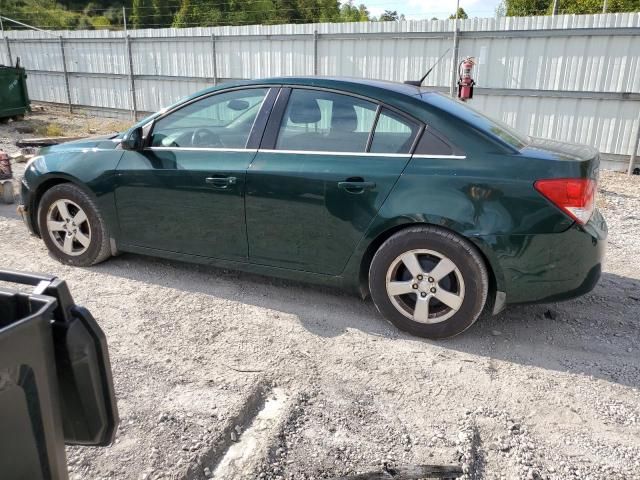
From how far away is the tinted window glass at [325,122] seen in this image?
362 centimetres

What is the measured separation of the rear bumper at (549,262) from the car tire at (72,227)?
122 inches

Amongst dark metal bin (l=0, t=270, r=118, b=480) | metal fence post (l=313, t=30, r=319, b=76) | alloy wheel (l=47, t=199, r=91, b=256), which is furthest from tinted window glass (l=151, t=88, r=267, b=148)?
metal fence post (l=313, t=30, r=319, b=76)

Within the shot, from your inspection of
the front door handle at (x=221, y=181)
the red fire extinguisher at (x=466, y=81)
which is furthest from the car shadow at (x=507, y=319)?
the red fire extinguisher at (x=466, y=81)

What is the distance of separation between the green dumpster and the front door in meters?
12.5

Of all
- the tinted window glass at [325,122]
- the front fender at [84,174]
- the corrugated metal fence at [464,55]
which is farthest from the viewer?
the corrugated metal fence at [464,55]

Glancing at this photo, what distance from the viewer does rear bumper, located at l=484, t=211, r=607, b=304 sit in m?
3.20

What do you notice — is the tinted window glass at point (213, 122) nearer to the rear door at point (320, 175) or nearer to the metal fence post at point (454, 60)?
the rear door at point (320, 175)

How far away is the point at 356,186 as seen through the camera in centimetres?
350

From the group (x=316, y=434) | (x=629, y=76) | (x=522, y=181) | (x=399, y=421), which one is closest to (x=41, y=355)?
(x=316, y=434)

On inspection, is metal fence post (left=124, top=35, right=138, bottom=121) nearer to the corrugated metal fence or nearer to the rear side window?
the corrugated metal fence

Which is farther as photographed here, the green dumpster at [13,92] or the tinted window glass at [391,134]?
the green dumpster at [13,92]

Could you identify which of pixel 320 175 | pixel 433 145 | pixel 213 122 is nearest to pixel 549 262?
pixel 433 145

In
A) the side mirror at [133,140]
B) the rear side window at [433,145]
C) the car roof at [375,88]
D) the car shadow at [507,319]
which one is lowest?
→ the car shadow at [507,319]

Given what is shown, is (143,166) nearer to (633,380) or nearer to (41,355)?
(41,355)
